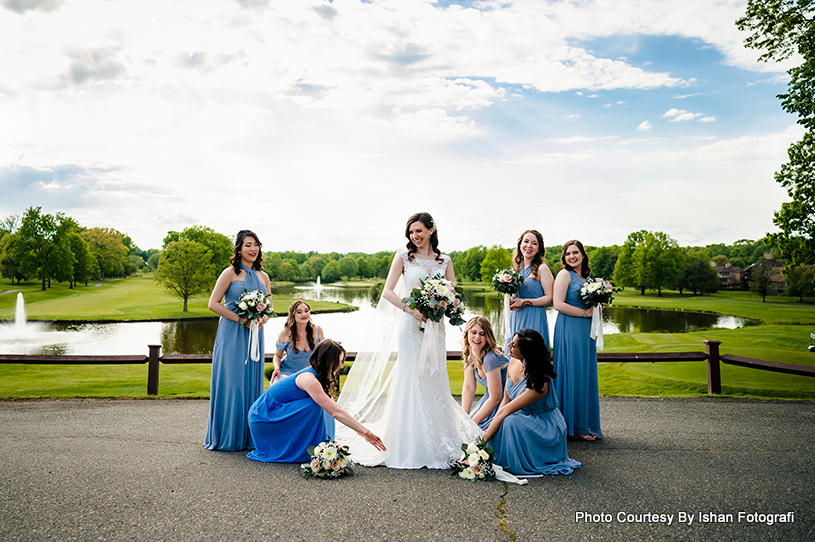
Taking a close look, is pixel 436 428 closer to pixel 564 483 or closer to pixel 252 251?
pixel 564 483

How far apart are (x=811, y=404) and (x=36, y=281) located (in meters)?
66.1

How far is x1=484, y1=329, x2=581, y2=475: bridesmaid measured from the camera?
502cm

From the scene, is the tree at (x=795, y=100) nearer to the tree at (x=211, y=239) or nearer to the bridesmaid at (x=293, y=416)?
the bridesmaid at (x=293, y=416)

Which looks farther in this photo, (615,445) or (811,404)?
(811,404)

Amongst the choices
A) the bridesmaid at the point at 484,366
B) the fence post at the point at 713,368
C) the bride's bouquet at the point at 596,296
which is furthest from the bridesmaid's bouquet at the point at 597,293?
the fence post at the point at 713,368

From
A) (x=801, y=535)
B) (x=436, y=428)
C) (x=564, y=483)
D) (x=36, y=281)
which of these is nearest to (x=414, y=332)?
(x=436, y=428)

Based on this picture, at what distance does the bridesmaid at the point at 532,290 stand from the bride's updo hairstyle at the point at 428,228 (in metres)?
1.30

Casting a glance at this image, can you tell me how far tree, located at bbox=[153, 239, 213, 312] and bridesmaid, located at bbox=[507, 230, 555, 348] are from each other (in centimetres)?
3887

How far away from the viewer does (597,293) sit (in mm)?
6289

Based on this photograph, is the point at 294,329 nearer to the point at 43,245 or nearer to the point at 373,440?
the point at 373,440

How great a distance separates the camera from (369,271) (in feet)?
325

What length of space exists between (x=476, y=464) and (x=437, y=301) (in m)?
1.74

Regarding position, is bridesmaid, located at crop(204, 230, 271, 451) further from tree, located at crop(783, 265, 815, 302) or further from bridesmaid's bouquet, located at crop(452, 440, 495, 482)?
tree, located at crop(783, 265, 815, 302)

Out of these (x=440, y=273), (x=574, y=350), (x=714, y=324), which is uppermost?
(x=440, y=273)
